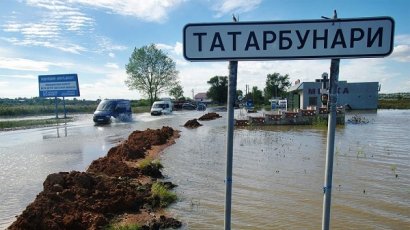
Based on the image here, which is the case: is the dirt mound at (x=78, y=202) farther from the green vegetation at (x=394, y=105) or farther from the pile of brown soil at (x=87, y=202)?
the green vegetation at (x=394, y=105)

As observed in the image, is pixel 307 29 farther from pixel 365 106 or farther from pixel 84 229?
pixel 365 106

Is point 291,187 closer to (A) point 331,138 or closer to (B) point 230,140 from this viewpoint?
(A) point 331,138

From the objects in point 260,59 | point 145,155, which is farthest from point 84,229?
point 145,155

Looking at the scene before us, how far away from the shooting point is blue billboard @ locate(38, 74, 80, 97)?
4053 centimetres

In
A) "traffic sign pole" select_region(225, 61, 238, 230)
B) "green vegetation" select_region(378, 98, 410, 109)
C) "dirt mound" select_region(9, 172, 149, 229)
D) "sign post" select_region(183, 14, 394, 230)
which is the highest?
"sign post" select_region(183, 14, 394, 230)

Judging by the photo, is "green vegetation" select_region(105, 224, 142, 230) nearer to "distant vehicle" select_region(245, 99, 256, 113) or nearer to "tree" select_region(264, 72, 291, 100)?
"distant vehicle" select_region(245, 99, 256, 113)

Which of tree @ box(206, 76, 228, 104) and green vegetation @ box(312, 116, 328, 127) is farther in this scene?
tree @ box(206, 76, 228, 104)

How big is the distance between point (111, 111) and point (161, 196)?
2817 centimetres

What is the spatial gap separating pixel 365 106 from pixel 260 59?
58007 mm

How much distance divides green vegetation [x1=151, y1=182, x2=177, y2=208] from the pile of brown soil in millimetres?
127

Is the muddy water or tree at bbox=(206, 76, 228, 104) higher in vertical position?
tree at bbox=(206, 76, 228, 104)

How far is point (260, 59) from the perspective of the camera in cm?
266

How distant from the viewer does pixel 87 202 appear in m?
6.45

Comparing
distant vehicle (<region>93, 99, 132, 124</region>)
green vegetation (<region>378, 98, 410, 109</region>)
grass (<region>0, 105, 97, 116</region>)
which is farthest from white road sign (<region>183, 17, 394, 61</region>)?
green vegetation (<region>378, 98, 410, 109</region>)
